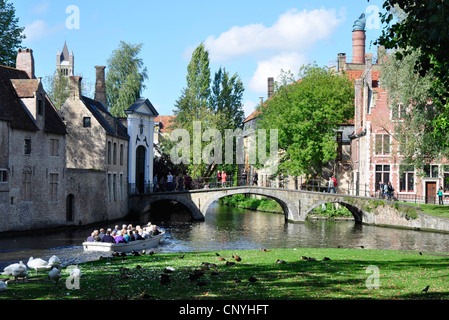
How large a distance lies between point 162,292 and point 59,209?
2708 centimetres

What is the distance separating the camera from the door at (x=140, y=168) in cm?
5309

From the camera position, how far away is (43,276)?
15.6 m

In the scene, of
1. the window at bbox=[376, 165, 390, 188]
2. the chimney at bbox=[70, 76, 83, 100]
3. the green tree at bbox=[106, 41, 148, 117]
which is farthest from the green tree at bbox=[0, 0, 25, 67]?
the window at bbox=[376, 165, 390, 188]

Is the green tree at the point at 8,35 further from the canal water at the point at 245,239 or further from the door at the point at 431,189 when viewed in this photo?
the door at the point at 431,189

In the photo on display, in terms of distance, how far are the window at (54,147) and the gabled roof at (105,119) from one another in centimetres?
773

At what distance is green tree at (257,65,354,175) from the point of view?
52000mm

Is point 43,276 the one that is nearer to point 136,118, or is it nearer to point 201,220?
point 201,220

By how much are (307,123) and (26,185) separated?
26.4m

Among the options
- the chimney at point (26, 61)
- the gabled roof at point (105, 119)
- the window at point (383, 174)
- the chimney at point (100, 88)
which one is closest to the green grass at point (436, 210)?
the window at point (383, 174)

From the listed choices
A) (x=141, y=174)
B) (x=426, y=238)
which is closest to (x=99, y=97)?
(x=141, y=174)

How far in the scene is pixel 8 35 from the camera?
47.5 metres

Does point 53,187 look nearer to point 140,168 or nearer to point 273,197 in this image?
point 140,168

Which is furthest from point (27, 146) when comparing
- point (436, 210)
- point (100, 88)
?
point (436, 210)

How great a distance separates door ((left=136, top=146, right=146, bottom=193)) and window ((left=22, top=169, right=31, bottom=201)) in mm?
19001
